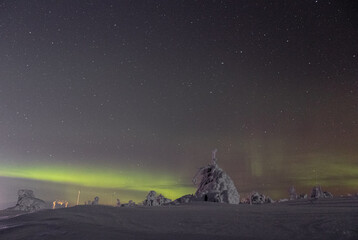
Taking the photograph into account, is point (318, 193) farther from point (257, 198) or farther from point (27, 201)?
point (27, 201)

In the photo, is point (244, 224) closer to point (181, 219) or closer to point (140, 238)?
point (181, 219)

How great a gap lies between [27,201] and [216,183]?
25325mm

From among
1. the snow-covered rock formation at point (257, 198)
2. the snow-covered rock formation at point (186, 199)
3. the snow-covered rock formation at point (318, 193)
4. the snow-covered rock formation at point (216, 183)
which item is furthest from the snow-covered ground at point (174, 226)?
the snow-covered rock formation at point (318, 193)

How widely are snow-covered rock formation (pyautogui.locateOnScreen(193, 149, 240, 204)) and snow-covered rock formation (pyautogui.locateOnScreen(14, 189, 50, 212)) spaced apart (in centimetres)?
2222

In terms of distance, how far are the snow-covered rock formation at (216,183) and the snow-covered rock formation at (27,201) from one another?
2222cm

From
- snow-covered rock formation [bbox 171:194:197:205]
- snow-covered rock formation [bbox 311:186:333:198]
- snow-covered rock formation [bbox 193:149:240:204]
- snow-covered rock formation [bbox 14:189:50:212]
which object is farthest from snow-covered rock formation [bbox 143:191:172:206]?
snow-covered rock formation [bbox 311:186:333:198]

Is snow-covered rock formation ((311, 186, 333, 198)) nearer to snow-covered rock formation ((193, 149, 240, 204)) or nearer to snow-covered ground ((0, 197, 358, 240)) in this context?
snow-covered rock formation ((193, 149, 240, 204))

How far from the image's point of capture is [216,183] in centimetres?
2364

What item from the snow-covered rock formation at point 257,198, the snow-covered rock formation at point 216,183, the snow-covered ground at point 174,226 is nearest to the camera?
the snow-covered ground at point 174,226

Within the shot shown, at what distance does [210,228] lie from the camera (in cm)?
536

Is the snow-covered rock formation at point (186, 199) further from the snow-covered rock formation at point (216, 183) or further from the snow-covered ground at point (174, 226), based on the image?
the snow-covered ground at point (174, 226)

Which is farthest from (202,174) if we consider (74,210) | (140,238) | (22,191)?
(22,191)

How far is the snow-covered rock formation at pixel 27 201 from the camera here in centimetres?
3230

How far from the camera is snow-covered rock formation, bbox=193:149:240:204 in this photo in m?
22.1
